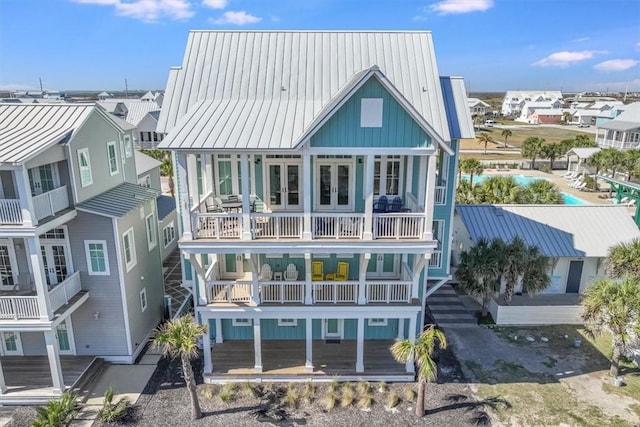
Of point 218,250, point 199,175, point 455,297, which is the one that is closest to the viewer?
point 218,250

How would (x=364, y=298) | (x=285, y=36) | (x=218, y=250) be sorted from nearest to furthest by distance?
(x=218, y=250)
(x=364, y=298)
(x=285, y=36)

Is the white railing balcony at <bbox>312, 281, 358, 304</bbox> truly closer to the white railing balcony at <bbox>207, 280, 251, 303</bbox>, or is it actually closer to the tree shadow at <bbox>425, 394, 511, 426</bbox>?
the white railing balcony at <bbox>207, 280, 251, 303</bbox>

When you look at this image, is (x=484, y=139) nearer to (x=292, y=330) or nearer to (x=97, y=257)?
(x=292, y=330)

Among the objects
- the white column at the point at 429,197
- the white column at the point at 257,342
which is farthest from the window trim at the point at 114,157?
the white column at the point at 429,197

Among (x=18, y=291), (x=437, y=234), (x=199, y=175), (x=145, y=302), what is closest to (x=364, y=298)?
(x=437, y=234)

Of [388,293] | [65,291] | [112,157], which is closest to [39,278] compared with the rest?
[65,291]

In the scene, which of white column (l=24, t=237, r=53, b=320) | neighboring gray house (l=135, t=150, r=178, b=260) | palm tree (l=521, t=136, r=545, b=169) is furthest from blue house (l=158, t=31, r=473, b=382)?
palm tree (l=521, t=136, r=545, b=169)

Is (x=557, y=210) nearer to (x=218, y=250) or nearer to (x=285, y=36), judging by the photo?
(x=285, y=36)

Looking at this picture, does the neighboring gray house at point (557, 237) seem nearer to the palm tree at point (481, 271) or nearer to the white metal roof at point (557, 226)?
the white metal roof at point (557, 226)
